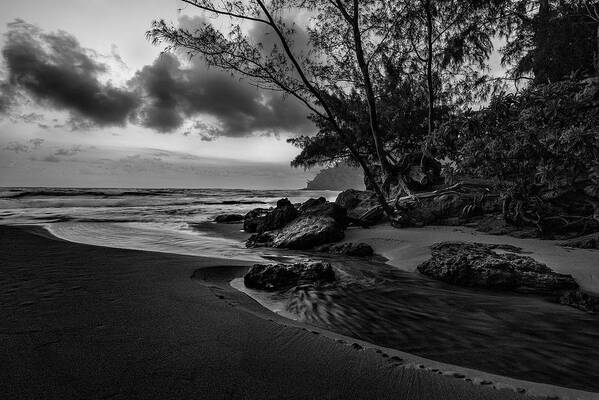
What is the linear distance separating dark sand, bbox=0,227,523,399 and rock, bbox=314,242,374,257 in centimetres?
403

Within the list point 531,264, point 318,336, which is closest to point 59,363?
point 318,336

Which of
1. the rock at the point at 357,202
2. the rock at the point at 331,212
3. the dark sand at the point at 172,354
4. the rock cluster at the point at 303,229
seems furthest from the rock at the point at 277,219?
the dark sand at the point at 172,354

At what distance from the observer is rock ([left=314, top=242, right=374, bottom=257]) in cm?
702

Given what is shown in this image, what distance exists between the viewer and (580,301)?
3814mm

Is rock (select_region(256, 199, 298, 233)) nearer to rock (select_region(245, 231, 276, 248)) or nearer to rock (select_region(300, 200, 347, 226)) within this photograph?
rock (select_region(300, 200, 347, 226))

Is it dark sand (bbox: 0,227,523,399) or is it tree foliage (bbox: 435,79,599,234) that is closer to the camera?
dark sand (bbox: 0,227,523,399)

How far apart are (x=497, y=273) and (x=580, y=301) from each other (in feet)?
3.09

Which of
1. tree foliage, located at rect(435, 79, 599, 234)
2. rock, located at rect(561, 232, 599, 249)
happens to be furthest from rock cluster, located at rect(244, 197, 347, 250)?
rock, located at rect(561, 232, 599, 249)

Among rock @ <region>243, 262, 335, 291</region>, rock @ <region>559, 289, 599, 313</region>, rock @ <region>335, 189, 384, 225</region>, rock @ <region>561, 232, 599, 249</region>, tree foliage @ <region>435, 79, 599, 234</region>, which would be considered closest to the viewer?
rock @ <region>559, 289, 599, 313</region>

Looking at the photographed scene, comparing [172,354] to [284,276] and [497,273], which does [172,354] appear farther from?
[497,273]

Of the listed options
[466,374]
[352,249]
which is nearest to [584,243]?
[352,249]

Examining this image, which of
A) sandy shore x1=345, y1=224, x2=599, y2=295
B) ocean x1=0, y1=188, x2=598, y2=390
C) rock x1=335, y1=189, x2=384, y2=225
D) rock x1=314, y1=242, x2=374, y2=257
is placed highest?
rock x1=335, y1=189, x2=384, y2=225

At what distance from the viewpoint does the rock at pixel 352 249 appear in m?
7.02

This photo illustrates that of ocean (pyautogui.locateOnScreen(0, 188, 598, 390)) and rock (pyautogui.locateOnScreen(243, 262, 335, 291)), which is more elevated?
rock (pyautogui.locateOnScreen(243, 262, 335, 291))
